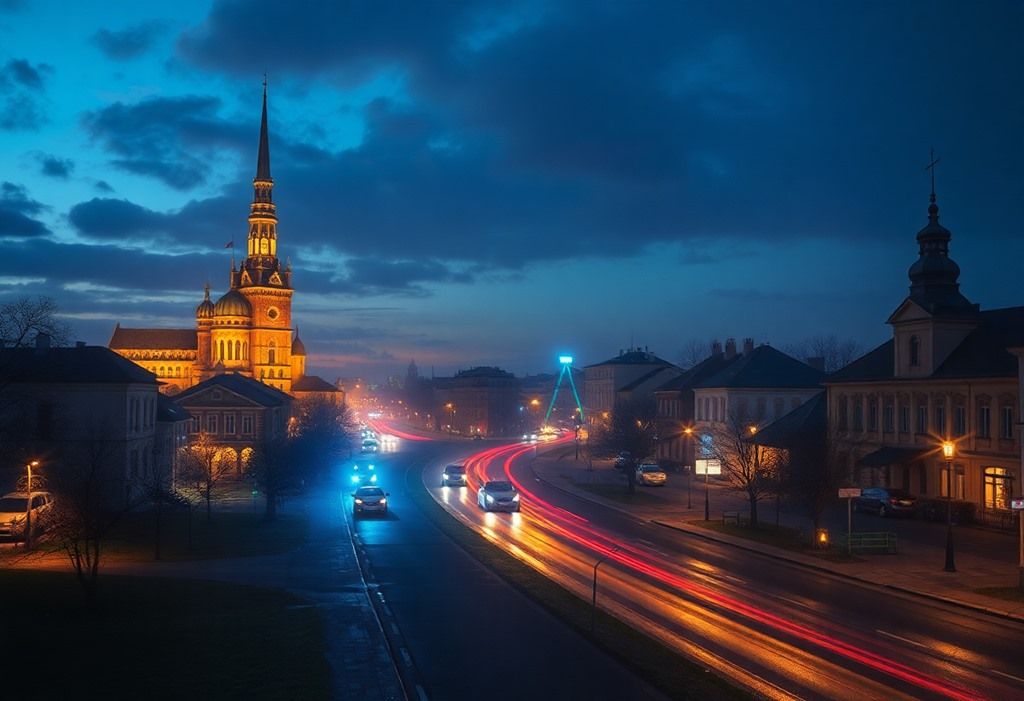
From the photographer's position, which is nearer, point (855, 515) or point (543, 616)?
point (543, 616)

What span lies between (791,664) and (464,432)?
6083 inches

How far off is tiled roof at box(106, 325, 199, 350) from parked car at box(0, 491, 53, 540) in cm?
12137

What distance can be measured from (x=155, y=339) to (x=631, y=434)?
372 feet

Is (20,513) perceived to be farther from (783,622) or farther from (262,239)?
(262,239)

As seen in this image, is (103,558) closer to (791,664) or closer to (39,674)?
(39,674)

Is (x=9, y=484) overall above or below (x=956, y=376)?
below

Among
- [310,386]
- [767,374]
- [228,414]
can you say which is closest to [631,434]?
[767,374]

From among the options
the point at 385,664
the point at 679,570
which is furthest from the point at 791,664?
the point at 679,570

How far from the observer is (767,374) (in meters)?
77.8

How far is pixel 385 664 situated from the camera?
698 inches

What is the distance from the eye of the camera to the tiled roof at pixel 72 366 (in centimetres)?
5250

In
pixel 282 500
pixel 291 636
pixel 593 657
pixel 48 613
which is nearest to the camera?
pixel 593 657

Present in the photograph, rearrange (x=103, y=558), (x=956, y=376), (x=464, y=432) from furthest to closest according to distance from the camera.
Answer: (x=464, y=432), (x=956, y=376), (x=103, y=558)

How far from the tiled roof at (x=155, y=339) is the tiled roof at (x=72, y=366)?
102 m
